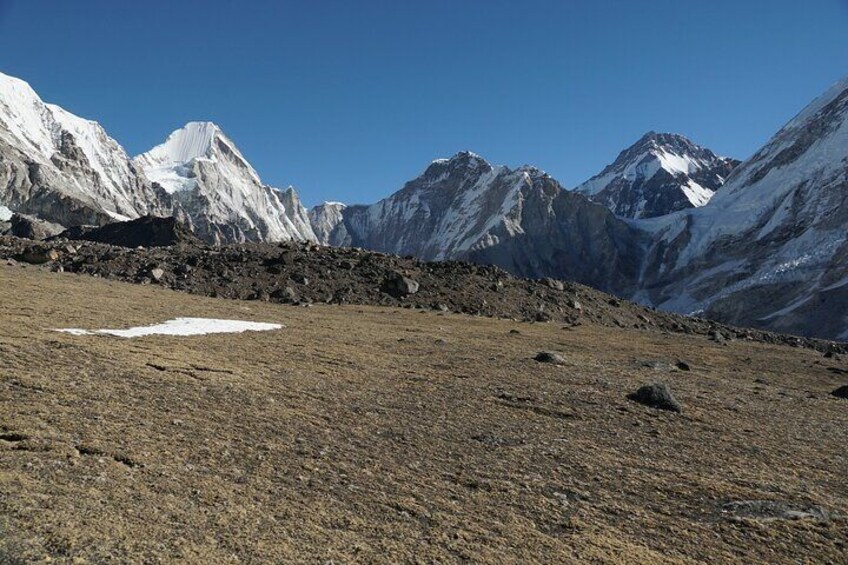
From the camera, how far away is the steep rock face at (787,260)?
12425 centimetres

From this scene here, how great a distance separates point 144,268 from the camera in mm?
42156

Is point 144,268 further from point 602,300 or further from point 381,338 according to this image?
point 602,300

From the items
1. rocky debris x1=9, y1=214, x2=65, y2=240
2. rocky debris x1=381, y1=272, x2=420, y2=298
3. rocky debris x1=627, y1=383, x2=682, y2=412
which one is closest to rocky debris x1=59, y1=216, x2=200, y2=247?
rocky debris x1=9, y1=214, x2=65, y2=240

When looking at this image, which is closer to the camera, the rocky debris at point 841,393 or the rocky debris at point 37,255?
the rocky debris at point 841,393

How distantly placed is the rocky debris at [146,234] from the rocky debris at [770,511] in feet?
212

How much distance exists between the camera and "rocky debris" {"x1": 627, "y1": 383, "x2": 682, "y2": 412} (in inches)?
704

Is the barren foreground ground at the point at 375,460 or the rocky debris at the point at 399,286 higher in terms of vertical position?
the rocky debris at the point at 399,286

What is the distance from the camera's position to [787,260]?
15550 centimetres

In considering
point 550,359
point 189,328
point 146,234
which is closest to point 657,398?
point 550,359

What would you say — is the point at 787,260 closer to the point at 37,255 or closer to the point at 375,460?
the point at 37,255

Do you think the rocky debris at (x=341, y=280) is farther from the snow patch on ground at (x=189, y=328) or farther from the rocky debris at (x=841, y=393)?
the rocky debris at (x=841, y=393)

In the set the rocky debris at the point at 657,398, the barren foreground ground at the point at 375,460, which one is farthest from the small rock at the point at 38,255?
the rocky debris at the point at 657,398

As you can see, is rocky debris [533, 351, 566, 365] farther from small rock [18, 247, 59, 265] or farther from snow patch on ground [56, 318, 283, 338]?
small rock [18, 247, 59, 265]

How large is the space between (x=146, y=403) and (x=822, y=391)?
87.3 ft
